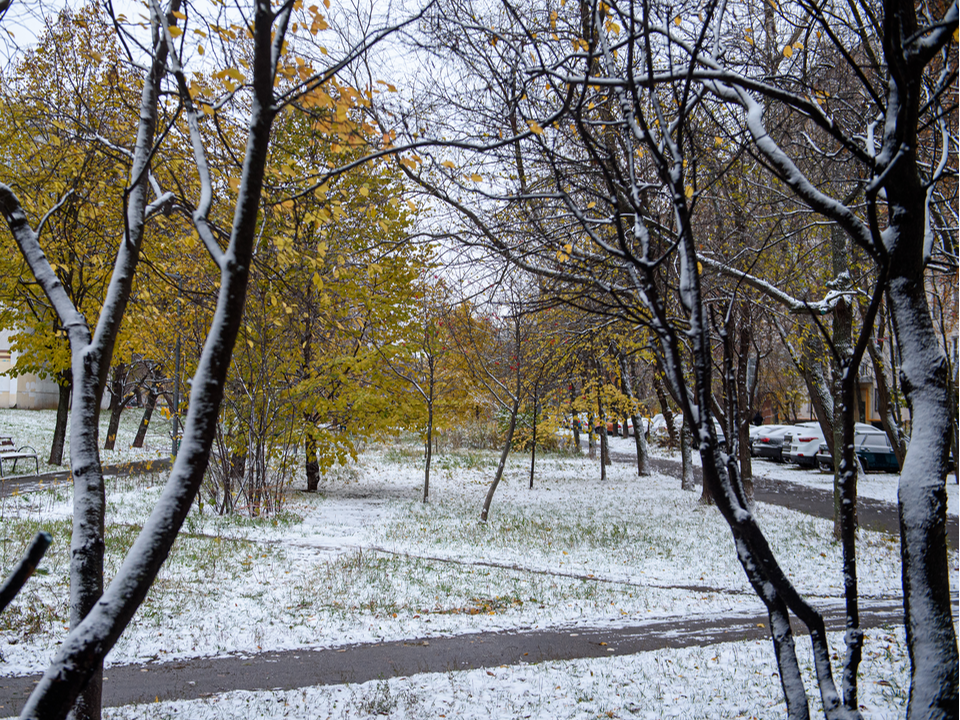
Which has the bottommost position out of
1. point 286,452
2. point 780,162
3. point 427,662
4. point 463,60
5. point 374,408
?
point 427,662

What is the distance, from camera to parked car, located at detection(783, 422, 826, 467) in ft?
80.7

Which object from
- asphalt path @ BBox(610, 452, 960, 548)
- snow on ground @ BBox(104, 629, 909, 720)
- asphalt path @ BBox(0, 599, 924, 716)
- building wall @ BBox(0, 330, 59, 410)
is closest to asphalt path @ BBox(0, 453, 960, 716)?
asphalt path @ BBox(0, 599, 924, 716)

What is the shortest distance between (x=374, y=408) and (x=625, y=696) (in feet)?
31.7

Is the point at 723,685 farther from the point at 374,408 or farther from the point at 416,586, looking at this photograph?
the point at 374,408

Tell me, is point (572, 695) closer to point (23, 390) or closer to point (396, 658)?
point (396, 658)

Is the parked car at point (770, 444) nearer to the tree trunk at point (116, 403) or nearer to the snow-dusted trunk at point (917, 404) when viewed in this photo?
the tree trunk at point (116, 403)

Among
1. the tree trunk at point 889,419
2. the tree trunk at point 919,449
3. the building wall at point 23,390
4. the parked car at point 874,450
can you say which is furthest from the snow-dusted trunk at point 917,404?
the building wall at point 23,390

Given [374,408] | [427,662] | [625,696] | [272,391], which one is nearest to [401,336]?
[374,408]

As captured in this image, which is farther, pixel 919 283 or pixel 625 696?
pixel 625 696

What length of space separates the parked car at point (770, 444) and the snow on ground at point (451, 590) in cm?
1498

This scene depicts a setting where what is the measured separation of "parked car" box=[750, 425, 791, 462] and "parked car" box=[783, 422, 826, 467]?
1900 mm

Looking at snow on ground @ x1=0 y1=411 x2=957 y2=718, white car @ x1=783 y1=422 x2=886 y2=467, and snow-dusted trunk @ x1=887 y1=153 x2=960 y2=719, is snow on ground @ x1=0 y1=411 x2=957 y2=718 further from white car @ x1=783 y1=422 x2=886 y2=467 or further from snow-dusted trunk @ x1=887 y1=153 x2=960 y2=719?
→ white car @ x1=783 y1=422 x2=886 y2=467

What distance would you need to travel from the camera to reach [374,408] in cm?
1355

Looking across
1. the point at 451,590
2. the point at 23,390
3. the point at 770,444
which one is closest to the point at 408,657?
the point at 451,590
